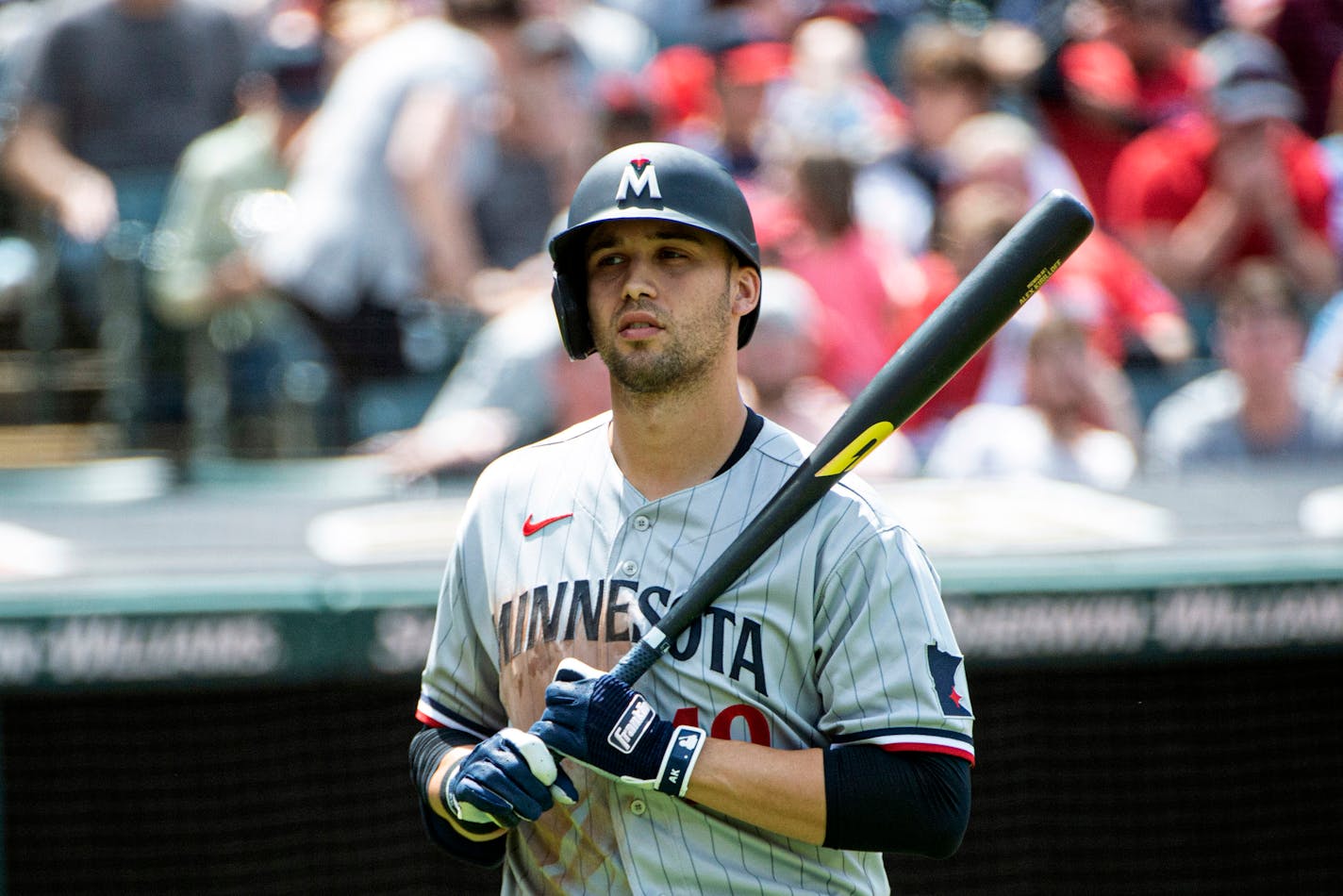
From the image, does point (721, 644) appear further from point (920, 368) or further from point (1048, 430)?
point (1048, 430)

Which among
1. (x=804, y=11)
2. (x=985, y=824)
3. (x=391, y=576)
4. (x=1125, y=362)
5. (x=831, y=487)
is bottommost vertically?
(x=985, y=824)

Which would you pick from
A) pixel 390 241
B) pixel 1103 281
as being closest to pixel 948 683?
pixel 390 241

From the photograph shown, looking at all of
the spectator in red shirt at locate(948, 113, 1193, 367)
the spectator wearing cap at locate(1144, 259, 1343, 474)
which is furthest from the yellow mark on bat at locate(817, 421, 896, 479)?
the spectator in red shirt at locate(948, 113, 1193, 367)

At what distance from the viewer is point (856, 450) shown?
2.14 meters

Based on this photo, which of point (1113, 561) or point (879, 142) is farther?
point (879, 142)

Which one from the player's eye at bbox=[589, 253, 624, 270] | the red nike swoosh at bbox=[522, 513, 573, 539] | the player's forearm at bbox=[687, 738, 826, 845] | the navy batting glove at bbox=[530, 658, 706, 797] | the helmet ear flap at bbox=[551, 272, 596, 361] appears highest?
the player's eye at bbox=[589, 253, 624, 270]

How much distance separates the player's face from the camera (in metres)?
2.10

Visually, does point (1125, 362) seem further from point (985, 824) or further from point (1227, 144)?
point (985, 824)

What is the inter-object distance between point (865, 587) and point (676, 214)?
1.74 ft


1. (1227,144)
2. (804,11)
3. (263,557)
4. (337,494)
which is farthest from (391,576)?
(804,11)

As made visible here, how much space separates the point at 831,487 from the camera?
2.14m

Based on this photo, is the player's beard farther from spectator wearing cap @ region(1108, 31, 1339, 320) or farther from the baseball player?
spectator wearing cap @ region(1108, 31, 1339, 320)

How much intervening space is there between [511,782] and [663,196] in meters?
0.76

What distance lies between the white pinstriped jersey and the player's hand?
4.4 inches
